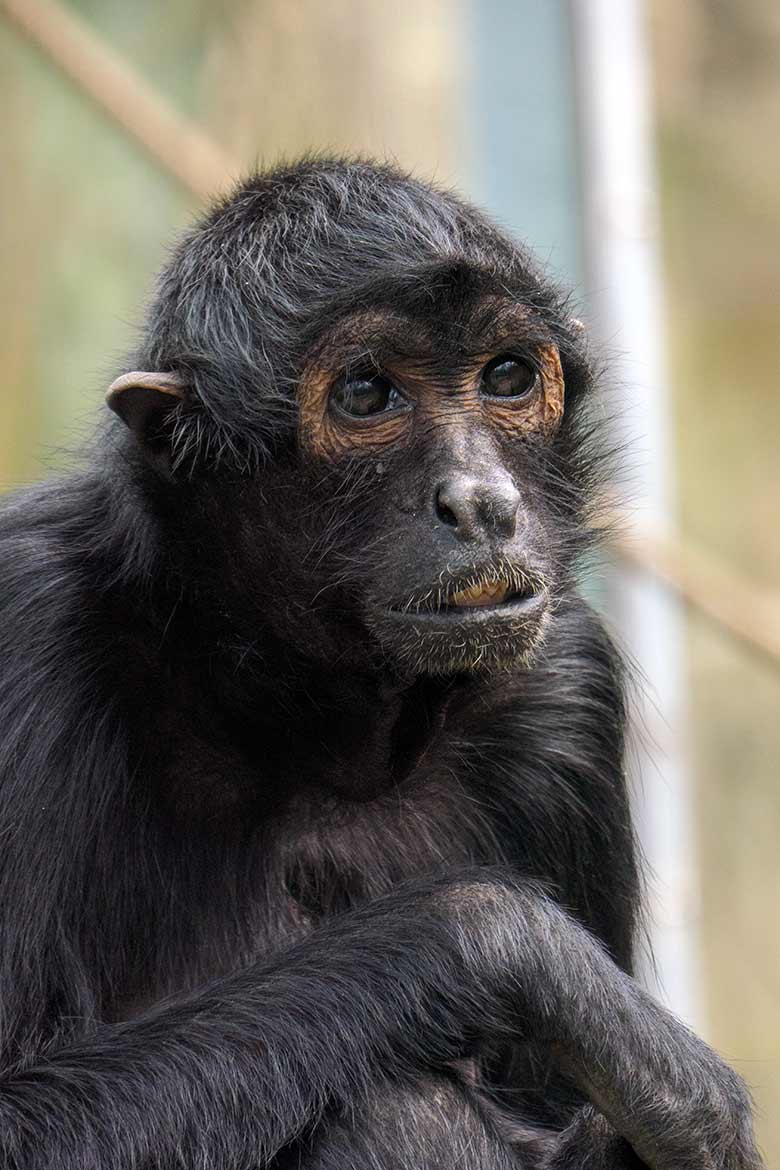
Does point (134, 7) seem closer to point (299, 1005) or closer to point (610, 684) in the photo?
point (610, 684)

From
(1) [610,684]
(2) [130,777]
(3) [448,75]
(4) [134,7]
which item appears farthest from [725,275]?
(2) [130,777]

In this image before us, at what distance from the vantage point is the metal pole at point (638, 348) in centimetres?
1009

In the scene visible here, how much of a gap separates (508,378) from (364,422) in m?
0.56

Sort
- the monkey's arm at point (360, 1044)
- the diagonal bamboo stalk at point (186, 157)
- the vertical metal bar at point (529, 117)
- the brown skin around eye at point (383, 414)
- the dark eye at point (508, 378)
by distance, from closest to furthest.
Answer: the monkey's arm at point (360, 1044) < the brown skin around eye at point (383, 414) < the dark eye at point (508, 378) < the vertical metal bar at point (529, 117) < the diagonal bamboo stalk at point (186, 157)

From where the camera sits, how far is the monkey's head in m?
5.45

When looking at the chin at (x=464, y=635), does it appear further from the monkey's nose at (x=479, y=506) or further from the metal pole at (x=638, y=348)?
the metal pole at (x=638, y=348)

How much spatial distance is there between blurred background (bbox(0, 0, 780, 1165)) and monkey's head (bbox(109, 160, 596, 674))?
3.45 feet

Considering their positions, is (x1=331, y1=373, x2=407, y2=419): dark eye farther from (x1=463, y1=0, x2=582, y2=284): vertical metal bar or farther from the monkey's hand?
(x1=463, y1=0, x2=582, y2=284): vertical metal bar

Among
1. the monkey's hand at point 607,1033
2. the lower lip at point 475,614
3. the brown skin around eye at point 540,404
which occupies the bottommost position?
the monkey's hand at point 607,1033

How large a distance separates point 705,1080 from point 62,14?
8.95 m

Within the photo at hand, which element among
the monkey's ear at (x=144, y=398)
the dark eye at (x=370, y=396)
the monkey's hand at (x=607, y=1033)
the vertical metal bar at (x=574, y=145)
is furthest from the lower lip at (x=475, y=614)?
the vertical metal bar at (x=574, y=145)

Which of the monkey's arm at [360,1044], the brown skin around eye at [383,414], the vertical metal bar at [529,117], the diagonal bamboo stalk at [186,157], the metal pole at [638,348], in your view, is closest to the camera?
the monkey's arm at [360,1044]

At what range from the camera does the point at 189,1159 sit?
5.11m

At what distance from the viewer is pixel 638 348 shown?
10500mm
